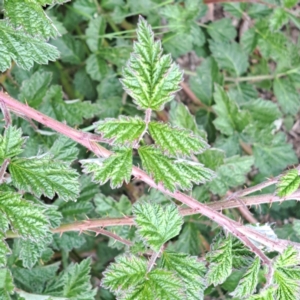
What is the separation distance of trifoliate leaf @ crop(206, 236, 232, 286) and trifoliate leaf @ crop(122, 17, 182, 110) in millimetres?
402

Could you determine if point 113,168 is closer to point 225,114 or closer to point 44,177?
point 44,177

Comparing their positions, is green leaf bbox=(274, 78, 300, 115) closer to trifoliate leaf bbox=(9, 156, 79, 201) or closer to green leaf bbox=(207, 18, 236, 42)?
green leaf bbox=(207, 18, 236, 42)

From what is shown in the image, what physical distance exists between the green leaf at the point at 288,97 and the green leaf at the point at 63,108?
2.73 feet

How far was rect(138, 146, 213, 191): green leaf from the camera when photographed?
1.21 metres

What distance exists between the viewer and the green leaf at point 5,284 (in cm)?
133

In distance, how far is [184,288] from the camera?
122cm

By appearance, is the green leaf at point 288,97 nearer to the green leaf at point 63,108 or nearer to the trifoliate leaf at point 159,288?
the green leaf at point 63,108

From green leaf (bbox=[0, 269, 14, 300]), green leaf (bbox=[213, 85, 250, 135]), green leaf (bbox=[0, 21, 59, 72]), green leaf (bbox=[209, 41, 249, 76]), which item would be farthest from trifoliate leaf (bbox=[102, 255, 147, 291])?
green leaf (bbox=[209, 41, 249, 76])

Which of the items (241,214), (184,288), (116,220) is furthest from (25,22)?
(241,214)

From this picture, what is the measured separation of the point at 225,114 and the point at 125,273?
2.92 feet

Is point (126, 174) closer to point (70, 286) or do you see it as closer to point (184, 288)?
point (184, 288)

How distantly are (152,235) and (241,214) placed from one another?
2.68 feet

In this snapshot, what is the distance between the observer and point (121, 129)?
1210mm

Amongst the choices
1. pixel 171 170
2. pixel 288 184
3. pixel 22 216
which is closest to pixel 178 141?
pixel 171 170
